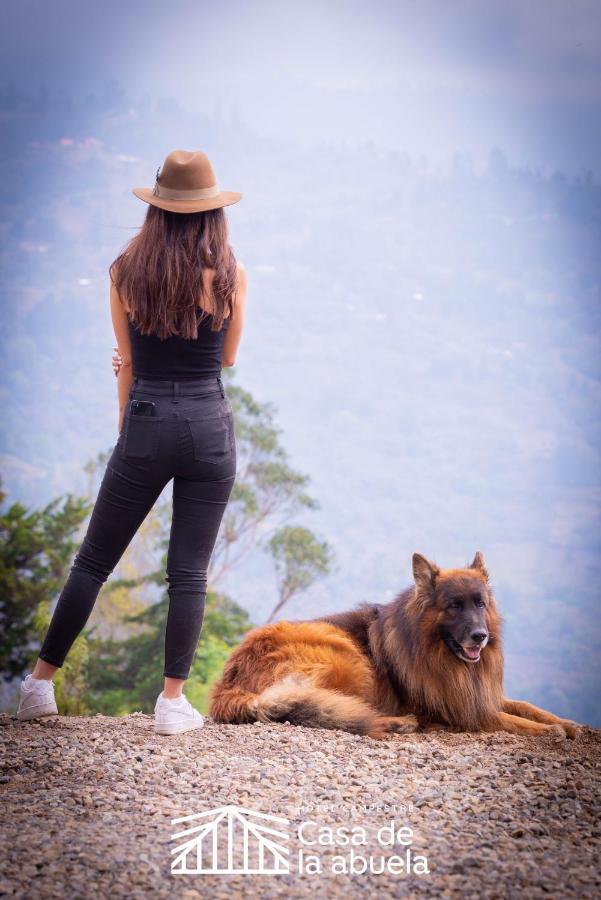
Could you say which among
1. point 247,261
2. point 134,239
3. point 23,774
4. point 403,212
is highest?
point 403,212

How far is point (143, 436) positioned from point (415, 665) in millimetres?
1856

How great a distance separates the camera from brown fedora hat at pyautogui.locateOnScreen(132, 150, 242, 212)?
2875mm

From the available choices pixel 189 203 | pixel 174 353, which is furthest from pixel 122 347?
pixel 189 203

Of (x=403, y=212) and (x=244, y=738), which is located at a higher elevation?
(x=403, y=212)

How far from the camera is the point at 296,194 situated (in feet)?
54.8

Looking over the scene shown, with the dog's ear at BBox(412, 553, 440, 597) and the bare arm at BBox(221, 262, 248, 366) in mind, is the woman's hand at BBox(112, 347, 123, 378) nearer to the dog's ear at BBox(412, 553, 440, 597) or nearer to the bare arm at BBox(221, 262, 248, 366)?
the bare arm at BBox(221, 262, 248, 366)

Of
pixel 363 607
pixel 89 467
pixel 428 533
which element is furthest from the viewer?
pixel 428 533

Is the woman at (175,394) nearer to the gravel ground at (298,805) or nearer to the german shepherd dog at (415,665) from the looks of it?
the gravel ground at (298,805)

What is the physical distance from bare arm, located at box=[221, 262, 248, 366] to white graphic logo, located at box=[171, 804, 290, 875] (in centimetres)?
143

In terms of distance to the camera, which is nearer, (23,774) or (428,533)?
(23,774)

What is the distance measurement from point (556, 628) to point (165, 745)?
11.3 m

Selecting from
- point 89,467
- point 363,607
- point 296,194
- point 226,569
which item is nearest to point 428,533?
point 226,569

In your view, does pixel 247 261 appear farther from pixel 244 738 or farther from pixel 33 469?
pixel 244 738

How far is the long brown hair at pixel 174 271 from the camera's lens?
2.84m
